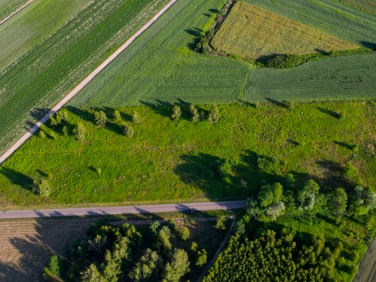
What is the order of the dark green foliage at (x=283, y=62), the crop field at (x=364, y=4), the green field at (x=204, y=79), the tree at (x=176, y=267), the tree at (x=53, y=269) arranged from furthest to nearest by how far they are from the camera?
the crop field at (x=364, y=4) → the dark green foliage at (x=283, y=62) → the green field at (x=204, y=79) → the tree at (x=53, y=269) → the tree at (x=176, y=267)

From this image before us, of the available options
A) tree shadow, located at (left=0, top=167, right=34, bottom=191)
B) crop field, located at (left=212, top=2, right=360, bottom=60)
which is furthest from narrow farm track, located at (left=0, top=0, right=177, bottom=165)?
crop field, located at (left=212, top=2, right=360, bottom=60)

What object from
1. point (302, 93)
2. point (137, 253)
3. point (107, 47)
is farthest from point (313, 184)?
point (107, 47)

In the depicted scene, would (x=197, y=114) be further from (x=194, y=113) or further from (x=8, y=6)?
(x=8, y=6)

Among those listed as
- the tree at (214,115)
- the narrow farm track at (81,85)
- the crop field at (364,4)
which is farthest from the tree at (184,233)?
the crop field at (364,4)

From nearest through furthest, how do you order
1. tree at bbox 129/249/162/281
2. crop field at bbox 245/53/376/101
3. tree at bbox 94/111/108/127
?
tree at bbox 129/249/162/281, tree at bbox 94/111/108/127, crop field at bbox 245/53/376/101

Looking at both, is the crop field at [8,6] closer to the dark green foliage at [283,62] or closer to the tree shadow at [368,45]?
the dark green foliage at [283,62]

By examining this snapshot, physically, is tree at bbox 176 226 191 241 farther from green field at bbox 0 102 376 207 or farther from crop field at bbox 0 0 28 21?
crop field at bbox 0 0 28 21
